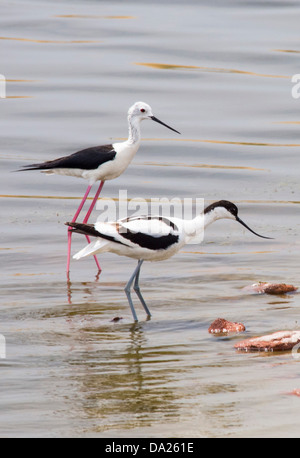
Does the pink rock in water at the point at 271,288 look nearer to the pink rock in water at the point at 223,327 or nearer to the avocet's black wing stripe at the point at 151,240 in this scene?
the avocet's black wing stripe at the point at 151,240

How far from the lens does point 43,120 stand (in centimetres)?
1365

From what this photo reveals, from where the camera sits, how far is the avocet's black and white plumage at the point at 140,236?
7145 mm

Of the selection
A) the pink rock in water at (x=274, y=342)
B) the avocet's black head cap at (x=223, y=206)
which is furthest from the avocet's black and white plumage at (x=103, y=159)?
the pink rock in water at (x=274, y=342)

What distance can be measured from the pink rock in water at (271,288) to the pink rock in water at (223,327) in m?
1.03

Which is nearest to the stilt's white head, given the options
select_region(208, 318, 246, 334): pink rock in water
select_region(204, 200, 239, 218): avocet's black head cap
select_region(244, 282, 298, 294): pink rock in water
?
select_region(204, 200, 239, 218): avocet's black head cap

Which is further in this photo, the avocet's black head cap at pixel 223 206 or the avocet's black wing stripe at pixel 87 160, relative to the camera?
the avocet's black wing stripe at pixel 87 160

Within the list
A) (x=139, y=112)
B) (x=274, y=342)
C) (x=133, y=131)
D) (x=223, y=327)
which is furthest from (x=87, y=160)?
(x=274, y=342)

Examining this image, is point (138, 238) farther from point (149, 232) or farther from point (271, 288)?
point (271, 288)

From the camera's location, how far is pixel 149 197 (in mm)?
10992

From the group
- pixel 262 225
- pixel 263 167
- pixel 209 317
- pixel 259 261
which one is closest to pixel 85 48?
pixel 263 167

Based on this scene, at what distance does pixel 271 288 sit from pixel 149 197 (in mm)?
3569

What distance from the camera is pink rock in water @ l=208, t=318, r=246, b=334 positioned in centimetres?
663

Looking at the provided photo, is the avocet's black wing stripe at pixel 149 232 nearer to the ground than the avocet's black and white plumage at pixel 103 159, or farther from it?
nearer to the ground
